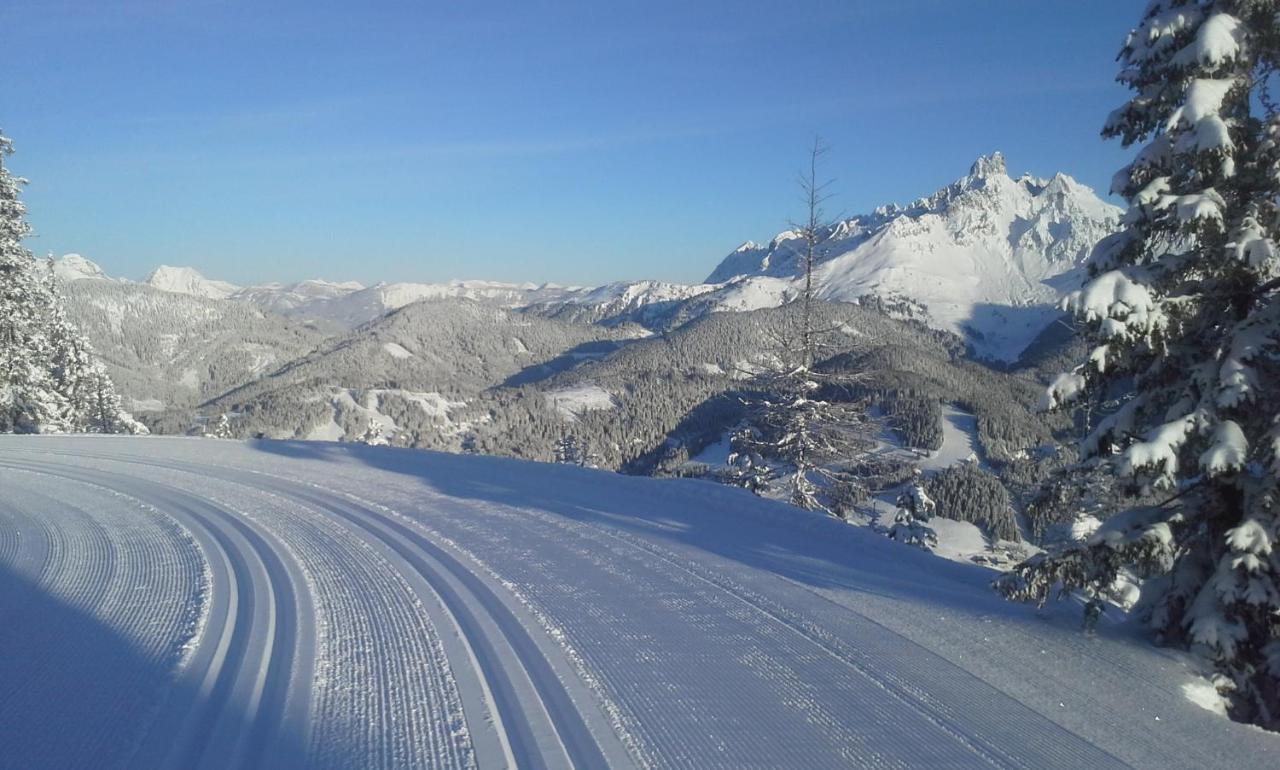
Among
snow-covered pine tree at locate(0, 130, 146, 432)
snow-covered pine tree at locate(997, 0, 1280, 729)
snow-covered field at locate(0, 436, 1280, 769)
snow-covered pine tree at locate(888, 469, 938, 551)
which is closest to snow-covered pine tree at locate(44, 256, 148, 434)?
snow-covered pine tree at locate(0, 130, 146, 432)

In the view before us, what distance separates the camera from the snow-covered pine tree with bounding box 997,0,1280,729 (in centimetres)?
507

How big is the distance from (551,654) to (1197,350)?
5.85 metres

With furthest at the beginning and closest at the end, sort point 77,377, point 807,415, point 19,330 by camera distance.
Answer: point 77,377 < point 19,330 < point 807,415

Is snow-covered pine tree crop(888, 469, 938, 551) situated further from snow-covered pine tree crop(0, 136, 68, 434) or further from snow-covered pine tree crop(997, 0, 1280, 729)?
snow-covered pine tree crop(0, 136, 68, 434)

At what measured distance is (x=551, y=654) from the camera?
5098 mm

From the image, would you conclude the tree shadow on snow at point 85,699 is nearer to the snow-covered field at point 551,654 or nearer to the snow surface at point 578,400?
the snow-covered field at point 551,654

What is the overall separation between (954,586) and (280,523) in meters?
8.31

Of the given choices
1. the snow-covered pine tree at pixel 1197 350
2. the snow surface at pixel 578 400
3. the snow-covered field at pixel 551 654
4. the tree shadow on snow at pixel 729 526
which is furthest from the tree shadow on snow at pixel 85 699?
the snow surface at pixel 578 400

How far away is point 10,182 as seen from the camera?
22.0 meters

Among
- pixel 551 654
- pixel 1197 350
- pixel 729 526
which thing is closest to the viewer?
pixel 551 654

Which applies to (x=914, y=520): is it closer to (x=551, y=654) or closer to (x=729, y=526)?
(x=729, y=526)

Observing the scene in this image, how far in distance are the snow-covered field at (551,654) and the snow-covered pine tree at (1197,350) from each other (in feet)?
1.93

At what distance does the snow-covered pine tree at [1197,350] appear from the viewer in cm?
507

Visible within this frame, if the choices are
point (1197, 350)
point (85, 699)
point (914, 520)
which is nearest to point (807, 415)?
point (914, 520)
